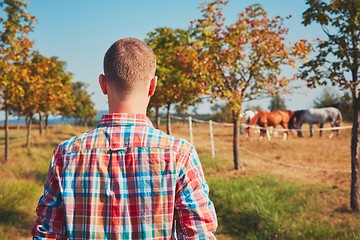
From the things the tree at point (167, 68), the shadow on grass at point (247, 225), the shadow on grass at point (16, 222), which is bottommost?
the shadow on grass at point (16, 222)

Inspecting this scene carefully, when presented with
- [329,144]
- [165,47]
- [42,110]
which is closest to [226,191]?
[329,144]

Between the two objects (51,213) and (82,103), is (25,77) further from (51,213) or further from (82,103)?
(82,103)

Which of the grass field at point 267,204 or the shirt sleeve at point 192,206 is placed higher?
the shirt sleeve at point 192,206

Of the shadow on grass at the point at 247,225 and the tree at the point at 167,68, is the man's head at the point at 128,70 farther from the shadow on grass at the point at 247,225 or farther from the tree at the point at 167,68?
the tree at the point at 167,68

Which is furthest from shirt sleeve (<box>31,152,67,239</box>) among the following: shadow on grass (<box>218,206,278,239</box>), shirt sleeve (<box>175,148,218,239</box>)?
shadow on grass (<box>218,206,278,239</box>)

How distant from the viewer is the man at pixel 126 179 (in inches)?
76.2

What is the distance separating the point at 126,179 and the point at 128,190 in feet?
0.17

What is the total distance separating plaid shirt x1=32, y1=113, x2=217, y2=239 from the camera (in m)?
1.93

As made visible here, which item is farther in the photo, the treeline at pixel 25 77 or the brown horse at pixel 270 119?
the brown horse at pixel 270 119

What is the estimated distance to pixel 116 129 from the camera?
2.03 m

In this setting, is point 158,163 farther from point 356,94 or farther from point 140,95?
point 356,94

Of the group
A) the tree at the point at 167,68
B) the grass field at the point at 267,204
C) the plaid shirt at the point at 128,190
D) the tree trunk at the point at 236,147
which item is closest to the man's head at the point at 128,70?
the plaid shirt at the point at 128,190

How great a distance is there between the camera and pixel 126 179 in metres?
1.93

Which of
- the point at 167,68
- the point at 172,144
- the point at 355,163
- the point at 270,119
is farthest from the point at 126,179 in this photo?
the point at 270,119
